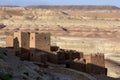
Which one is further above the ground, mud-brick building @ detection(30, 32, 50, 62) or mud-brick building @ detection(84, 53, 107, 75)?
mud-brick building @ detection(30, 32, 50, 62)

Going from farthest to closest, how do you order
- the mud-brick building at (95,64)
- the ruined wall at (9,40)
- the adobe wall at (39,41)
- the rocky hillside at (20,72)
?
the ruined wall at (9,40) → the adobe wall at (39,41) → the mud-brick building at (95,64) → the rocky hillside at (20,72)

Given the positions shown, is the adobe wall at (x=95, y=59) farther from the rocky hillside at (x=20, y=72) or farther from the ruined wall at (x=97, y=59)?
the rocky hillside at (x=20, y=72)

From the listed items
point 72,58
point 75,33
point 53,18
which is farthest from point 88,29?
point 72,58

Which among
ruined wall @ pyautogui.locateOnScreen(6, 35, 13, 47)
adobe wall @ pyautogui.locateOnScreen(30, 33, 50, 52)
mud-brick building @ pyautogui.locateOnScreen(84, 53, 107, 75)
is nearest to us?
mud-brick building @ pyautogui.locateOnScreen(84, 53, 107, 75)

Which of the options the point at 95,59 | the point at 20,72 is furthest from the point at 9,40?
the point at 20,72

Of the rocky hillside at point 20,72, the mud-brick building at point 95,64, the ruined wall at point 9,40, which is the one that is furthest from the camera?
the ruined wall at point 9,40

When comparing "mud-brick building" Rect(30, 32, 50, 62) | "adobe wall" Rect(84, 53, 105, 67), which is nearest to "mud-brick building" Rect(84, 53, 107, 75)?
"adobe wall" Rect(84, 53, 105, 67)

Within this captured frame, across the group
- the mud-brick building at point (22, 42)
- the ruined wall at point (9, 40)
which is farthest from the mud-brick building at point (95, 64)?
the ruined wall at point (9, 40)

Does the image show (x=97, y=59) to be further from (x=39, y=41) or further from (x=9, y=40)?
(x=9, y=40)

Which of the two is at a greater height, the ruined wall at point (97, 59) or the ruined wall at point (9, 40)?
the ruined wall at point (9, 40)

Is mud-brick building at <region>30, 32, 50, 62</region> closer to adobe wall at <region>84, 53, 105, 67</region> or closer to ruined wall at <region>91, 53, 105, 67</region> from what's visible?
A: adobe wall at <region>84, 53, 105, 67</region>

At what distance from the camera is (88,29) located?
323ft

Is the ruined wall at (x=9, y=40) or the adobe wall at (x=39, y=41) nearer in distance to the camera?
the adobe wall at (x=39, y=41)

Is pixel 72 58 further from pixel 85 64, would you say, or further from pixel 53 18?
pixel 53 18
